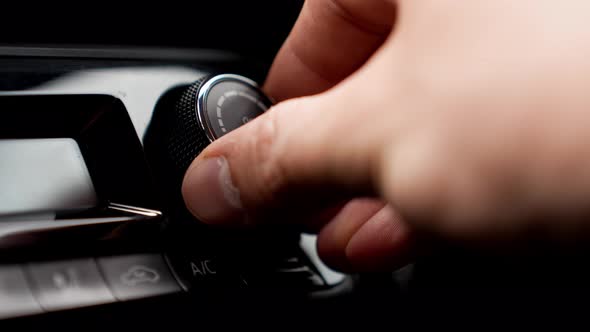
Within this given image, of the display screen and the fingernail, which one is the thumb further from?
the display screen

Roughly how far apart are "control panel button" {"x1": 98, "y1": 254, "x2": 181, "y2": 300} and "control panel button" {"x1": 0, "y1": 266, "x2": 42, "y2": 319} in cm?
6

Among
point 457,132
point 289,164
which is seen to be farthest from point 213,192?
point 457,132

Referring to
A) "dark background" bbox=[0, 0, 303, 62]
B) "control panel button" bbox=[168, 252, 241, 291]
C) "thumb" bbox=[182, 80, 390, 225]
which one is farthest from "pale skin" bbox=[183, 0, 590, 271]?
"dark background" bbox=[0, 0, 303, 62]

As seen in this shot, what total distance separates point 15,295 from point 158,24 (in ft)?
0.95

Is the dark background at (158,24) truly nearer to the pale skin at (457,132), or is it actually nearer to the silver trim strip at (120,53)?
the silver trim strip at (120,53)

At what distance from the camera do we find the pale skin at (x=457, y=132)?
32cm

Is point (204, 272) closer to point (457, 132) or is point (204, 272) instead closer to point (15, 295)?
point (15, 295)

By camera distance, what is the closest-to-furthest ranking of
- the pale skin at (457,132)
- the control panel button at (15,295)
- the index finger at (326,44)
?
1. the pale skin at (457,132)
2. the control panel button at (15,295)
3. the index finger at (326,44)

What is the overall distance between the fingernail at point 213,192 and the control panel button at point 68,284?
88 millimetres

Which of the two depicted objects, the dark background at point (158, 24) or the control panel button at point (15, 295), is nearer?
the control panel button at point (15, 295)

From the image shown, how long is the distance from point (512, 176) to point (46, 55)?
43cm

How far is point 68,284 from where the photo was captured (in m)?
0.49

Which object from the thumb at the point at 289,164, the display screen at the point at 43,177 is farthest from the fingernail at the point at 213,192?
the display screen at the point at 43,177

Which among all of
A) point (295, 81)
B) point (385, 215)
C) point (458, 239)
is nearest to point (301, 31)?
point (295, 81)
